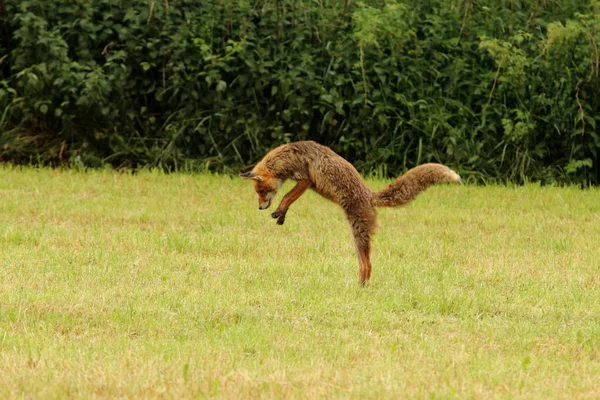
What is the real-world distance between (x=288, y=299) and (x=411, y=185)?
1461 millimetres

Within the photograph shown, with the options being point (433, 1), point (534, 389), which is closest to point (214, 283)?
point (534, 389)

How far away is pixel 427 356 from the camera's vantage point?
725 centimetres

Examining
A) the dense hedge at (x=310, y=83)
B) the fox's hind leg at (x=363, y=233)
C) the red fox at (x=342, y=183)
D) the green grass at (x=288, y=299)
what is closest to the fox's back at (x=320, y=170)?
the red fox at (x=342, y=183)

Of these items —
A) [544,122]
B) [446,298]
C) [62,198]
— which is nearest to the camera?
[446,298]

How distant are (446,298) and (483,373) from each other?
1943 mm

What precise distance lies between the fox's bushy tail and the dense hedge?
19.9 ft

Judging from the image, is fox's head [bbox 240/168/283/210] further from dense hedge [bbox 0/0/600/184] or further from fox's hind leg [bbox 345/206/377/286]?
dense hedge [bbox 0/0/600/184]

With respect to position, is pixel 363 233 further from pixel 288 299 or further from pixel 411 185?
pixel 288 299

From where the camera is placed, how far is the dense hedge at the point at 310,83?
15.5m

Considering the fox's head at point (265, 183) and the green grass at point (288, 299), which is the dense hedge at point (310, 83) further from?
the fox's head at point (265, 183)

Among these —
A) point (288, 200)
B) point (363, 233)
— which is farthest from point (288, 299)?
point (288, 200)

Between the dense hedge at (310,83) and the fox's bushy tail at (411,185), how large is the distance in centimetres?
606

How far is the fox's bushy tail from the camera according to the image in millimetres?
9242

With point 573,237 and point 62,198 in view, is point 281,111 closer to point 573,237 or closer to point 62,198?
point 62,198
